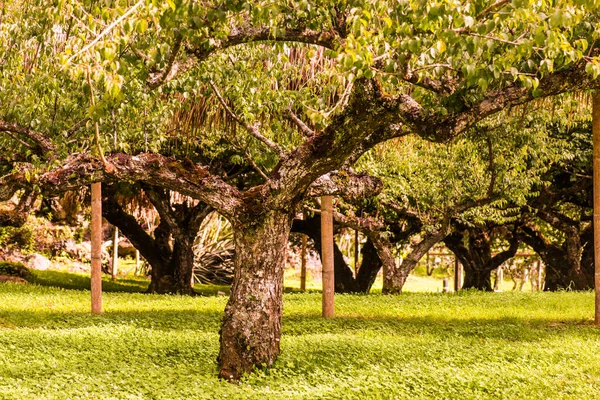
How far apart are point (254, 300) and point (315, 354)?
1.63 metres

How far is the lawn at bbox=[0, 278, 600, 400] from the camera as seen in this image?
30.4ft

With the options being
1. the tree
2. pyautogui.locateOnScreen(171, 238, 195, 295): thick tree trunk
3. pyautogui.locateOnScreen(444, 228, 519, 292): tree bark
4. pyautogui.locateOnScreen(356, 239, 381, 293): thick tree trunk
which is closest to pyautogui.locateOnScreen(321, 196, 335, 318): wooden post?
the tree

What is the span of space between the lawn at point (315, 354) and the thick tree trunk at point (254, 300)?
272 millimetres

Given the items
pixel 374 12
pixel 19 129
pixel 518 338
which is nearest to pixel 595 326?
pixel 518 338

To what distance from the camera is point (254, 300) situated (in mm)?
10117

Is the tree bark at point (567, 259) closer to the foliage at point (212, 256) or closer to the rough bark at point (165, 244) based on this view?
the foliage at point (212, 256)

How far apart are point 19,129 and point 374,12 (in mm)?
6483

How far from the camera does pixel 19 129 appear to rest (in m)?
11.6

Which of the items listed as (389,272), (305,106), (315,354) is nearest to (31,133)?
(305,106)

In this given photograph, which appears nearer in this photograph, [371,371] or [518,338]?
[371,371]

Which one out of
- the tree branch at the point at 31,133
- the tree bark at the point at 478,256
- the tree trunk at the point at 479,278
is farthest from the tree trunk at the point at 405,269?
the tree branch at the point at 31,133

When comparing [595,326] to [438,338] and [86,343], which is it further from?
[86,343]

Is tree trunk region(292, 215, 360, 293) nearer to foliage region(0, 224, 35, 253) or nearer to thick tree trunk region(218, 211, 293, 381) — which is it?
foliage region(0, 224, 35, 253)

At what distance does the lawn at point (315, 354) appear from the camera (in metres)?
9.26
